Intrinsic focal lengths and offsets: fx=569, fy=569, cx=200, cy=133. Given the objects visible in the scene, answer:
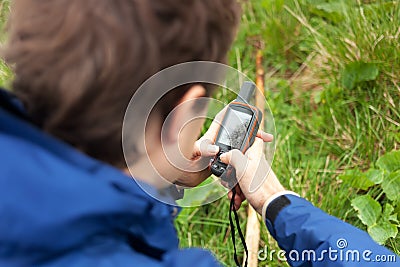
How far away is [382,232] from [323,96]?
67 cm

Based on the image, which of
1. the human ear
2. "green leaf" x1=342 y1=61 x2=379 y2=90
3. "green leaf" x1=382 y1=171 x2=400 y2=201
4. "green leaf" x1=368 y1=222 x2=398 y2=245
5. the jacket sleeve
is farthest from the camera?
"green leaf" x1=342 y1=61 x2=379 y2=90

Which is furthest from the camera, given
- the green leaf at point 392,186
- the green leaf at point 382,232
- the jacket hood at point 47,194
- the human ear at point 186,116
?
the green leaf at point 392,186

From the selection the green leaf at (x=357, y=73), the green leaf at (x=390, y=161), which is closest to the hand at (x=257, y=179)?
the green leaf at (x=390, y=161)

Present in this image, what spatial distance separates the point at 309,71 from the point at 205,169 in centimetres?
119

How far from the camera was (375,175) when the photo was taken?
6.36ft

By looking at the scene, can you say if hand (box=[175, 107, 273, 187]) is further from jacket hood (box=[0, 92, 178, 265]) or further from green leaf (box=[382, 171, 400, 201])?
green leaf (box=[382, 171, 400, 201])

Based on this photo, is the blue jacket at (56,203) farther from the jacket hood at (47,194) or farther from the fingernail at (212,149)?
the fingernail at (212,149)

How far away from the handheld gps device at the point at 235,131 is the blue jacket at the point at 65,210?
0.45 m

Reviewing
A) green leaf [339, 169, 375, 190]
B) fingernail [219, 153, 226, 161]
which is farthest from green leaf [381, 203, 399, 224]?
fingernail [219, 153, 226, 161]

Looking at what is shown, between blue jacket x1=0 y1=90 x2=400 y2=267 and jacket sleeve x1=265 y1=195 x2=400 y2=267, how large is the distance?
47 cm

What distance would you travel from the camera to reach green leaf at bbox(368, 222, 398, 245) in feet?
5.84

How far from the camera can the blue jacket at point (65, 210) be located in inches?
31.3

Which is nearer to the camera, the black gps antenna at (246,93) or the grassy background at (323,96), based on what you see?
the black gps antenna at (246,93)

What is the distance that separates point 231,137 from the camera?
1394 mm
